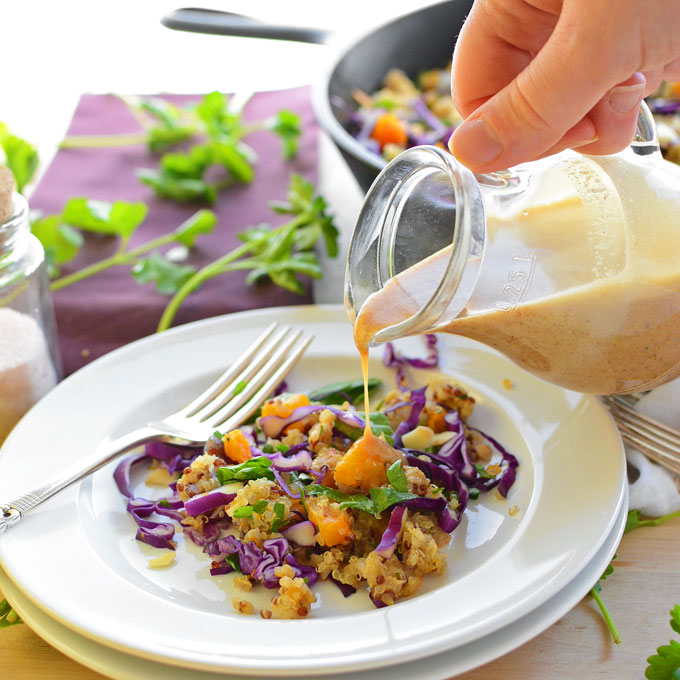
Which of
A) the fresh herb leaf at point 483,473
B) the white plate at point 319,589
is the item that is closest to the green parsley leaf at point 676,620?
the white plate at point 319,589

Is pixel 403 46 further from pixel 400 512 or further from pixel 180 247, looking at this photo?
pixel 400 512

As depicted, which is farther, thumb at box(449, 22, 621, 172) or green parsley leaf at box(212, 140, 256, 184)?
green parsley leaf at box(212, 140, 256, 184)

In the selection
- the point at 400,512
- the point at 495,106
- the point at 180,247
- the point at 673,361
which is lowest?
the point at 180,247

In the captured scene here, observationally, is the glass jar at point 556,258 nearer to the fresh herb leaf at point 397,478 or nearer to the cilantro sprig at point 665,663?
the fresh herb leaf at point 397,478

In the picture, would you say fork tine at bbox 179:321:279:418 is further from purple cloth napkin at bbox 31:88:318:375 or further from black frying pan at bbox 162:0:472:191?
black frying pan at bbox 162:0:472:191

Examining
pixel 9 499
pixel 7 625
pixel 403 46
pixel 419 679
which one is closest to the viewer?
pixel 419 679

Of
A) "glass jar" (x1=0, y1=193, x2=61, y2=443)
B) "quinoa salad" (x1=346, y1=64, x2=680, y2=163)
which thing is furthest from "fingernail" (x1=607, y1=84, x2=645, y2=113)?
"glass jar" (x1=0, y1=193, x2=61, y2=443)

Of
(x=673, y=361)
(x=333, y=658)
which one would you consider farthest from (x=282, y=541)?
(x=673, y=361)
